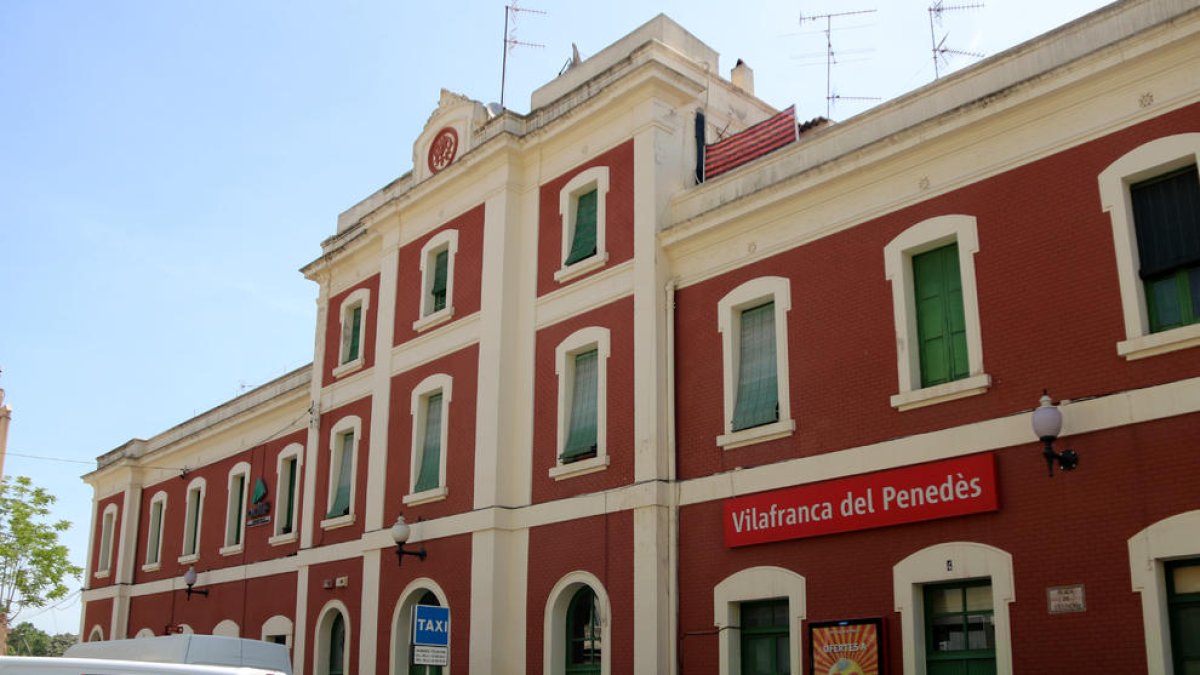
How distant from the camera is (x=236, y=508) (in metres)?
30.2

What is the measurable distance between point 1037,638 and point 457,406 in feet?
36.5

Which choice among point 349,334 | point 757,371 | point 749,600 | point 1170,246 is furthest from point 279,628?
Answer: point 1170,246

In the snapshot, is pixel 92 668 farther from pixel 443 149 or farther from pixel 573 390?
pixel 443 149

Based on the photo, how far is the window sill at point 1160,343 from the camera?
12.4 metres

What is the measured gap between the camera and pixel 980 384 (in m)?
14.0

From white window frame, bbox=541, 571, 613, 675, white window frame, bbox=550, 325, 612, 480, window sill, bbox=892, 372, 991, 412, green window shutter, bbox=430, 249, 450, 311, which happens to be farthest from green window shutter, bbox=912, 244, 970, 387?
green window shutter, bbox=430, 249, 450, 311

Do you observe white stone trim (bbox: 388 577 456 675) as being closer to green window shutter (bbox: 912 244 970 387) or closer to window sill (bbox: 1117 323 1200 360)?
green window shutter (bbox: 912 244 970 387)

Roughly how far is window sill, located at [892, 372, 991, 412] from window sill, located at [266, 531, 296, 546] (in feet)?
51.4

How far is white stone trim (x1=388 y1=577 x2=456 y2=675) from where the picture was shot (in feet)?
70.1

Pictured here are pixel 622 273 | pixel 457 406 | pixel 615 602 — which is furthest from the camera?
pixel 457 406

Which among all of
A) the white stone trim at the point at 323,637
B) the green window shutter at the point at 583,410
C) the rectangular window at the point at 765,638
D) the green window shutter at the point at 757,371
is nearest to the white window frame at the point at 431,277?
the green window shutter at the point at 583,410

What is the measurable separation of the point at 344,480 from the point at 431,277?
4.74 meters

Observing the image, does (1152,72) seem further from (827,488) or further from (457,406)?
(457,406)

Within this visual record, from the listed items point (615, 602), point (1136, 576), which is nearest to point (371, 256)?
point (615, 602)
